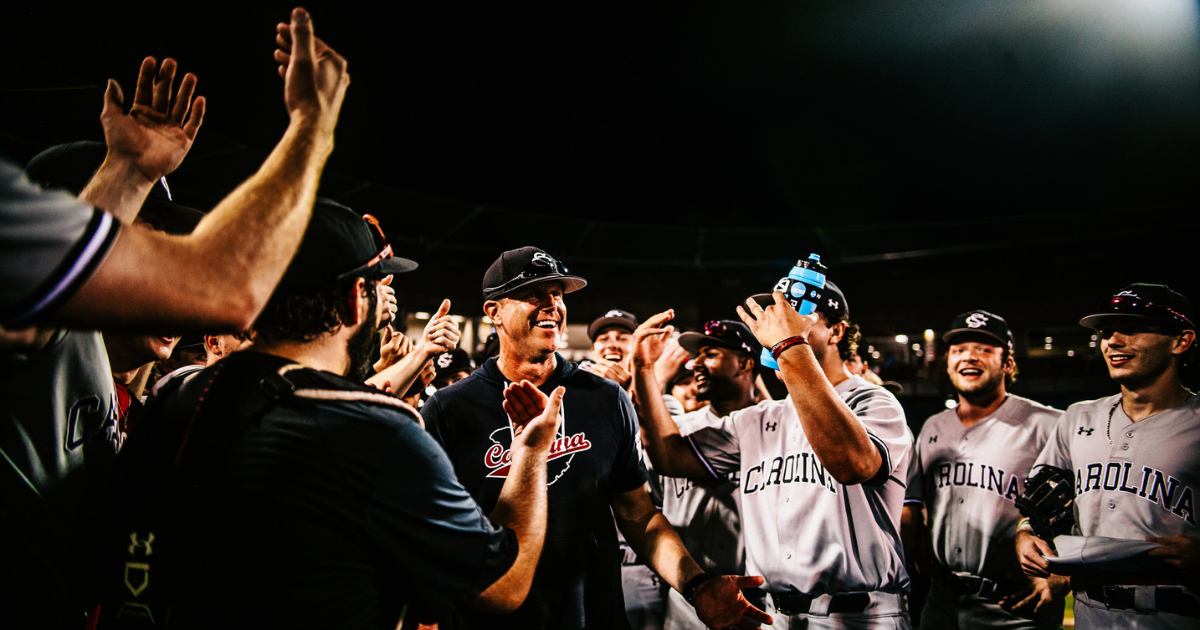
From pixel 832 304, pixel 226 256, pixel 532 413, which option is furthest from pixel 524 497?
pixel 832 304

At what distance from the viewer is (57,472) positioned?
1.56 meters

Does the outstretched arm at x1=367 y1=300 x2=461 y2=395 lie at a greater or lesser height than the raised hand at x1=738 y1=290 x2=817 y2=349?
lesser

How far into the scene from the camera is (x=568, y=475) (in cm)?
266

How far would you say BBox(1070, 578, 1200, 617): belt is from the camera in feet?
9.80

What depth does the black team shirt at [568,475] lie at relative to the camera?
8.19ft

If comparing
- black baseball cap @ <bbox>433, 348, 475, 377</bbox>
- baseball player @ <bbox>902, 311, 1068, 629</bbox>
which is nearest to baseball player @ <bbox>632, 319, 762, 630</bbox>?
baseball player @ <bbox>902, 311, 1068, 629</bbox>

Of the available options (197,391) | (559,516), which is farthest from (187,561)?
(559,516)

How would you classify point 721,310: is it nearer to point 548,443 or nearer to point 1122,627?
point 1122,627

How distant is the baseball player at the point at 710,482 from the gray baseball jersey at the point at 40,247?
8.39ft

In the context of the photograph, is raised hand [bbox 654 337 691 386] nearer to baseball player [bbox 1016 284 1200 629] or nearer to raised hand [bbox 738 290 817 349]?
raised hand [bbox 738 290 817 349]

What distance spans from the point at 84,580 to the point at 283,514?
0.68 meters

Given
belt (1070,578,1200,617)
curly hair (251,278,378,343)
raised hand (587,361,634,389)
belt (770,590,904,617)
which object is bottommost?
belt (770,590,904,617)

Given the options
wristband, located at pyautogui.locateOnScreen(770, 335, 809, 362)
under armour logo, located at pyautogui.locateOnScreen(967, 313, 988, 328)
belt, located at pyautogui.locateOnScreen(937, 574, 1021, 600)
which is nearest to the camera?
wristband, located at pyautogui.locateOnScreen(770, 335, 809, 362)

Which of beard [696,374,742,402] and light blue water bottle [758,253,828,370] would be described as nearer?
light blue water bottle [758,253,828,370]
